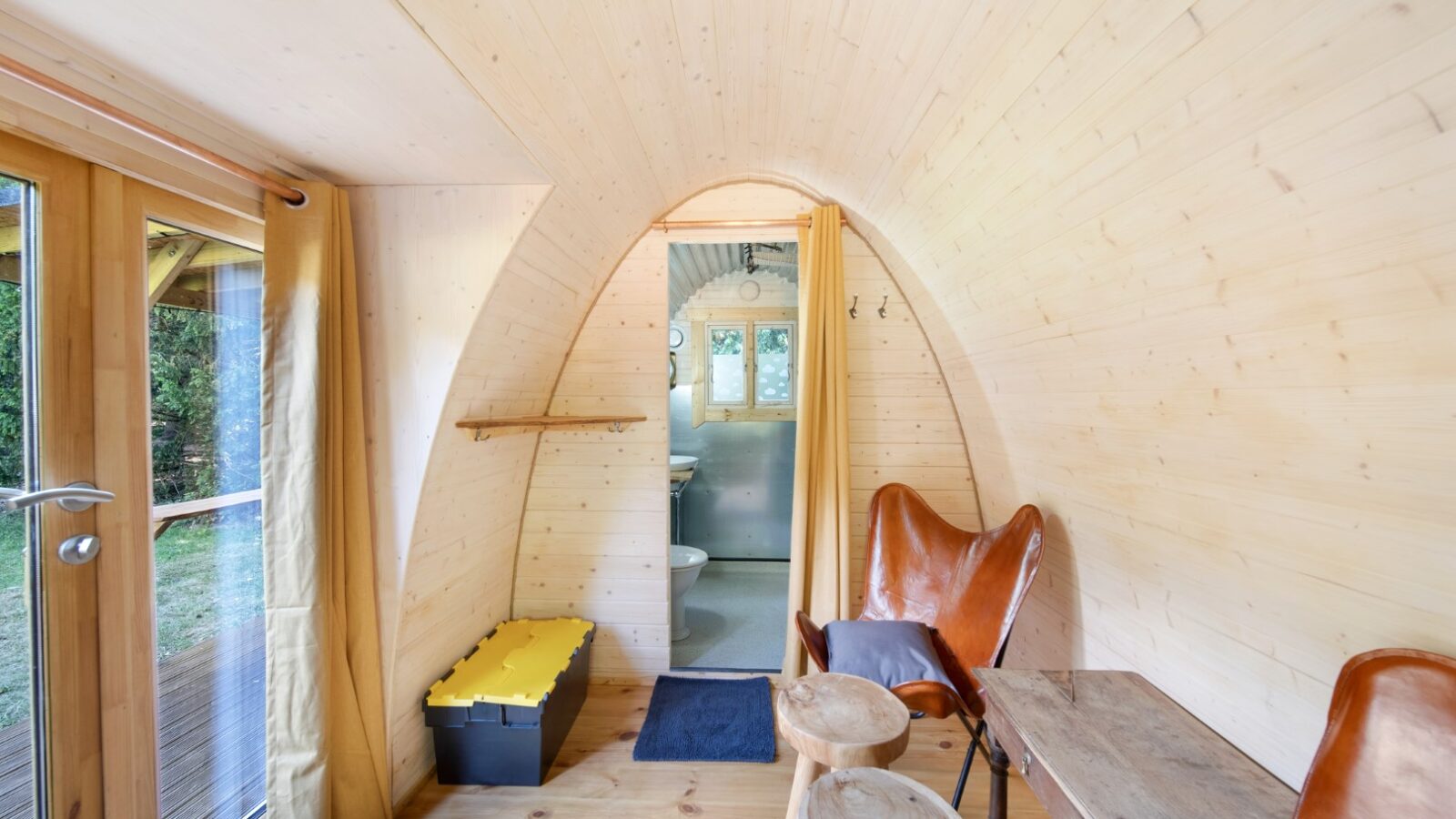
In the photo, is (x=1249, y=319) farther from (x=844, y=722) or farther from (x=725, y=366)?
(x=725, y=366)

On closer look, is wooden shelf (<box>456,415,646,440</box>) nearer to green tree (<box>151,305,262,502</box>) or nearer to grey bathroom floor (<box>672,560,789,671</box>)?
green tree (<box>151,305,262,502</box>)

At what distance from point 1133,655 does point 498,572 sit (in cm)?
242

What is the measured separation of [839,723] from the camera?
119 cm

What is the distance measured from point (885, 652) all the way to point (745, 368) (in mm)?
2719

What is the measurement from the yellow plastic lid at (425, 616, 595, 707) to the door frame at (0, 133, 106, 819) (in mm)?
828

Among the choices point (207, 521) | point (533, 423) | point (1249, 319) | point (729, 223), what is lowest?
point (207, 521)

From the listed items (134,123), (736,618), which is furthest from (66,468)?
(736,618)

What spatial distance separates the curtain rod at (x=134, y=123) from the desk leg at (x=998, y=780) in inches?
96.5

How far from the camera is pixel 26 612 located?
3.14 ft

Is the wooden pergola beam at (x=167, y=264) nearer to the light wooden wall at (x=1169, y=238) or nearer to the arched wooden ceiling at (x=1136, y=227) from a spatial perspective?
the arched wooden ceiling at (x=1136, y=227)

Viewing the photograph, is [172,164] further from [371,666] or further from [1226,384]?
[1226,384]

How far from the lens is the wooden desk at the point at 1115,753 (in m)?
0.93

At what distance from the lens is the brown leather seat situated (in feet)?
5.23

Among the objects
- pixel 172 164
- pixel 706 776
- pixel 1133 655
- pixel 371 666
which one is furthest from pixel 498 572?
pixel 1133 655
